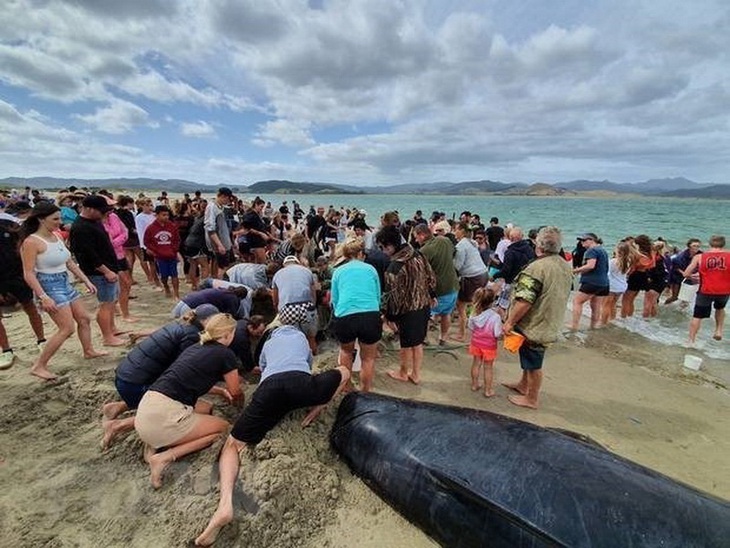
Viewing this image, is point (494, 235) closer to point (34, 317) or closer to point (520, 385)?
point (520, 385)

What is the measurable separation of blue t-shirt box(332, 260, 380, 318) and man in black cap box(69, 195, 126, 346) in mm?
3030

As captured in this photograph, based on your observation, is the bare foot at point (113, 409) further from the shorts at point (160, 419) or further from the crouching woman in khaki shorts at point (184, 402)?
the shorts at point (160, 419)

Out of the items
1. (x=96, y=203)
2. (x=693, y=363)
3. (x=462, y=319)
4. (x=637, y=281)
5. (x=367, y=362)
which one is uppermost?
(x=96, y=203)

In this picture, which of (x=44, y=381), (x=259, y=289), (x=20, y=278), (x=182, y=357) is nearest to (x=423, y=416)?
(x=182, y=357)

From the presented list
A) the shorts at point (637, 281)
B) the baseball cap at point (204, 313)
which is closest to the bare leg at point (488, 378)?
the baseball cap at point (204, 313)

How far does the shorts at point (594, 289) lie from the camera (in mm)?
7230

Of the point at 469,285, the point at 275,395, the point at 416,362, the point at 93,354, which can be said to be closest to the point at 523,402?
the point at 416,362

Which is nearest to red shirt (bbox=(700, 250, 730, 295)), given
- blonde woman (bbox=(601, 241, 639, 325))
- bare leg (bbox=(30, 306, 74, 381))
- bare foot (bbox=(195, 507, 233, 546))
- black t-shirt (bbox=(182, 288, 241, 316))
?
blonde woman (bbox=(601, 241, 639, 325))

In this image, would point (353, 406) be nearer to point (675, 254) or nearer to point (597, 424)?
point (597, 424)

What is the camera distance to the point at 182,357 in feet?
10.4

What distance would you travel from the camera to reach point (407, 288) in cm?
455

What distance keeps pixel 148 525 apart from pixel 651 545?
10.7ft

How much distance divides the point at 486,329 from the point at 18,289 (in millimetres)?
5814

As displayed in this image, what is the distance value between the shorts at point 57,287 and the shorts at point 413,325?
378 cm
